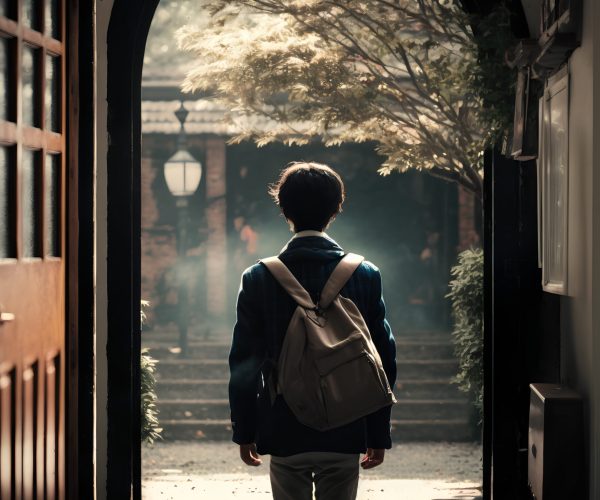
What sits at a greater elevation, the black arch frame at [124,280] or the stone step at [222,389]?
the black arch frame at [124,280]

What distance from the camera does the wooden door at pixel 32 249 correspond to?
10.1 feet

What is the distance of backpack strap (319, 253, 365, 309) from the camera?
278cm

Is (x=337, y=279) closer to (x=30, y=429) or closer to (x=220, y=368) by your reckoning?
(x=30, y=429)

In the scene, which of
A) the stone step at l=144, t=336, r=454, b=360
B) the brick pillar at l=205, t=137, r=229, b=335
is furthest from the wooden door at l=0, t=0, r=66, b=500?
the brick pillar at l=205, t=137, r=229, b=335

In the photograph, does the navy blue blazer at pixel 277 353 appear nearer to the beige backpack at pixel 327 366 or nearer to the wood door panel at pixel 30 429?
the beige backpack at pixel 327 366

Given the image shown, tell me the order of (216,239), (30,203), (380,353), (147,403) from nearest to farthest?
(380,353)
(30,203)
(147,403)
(216,239)

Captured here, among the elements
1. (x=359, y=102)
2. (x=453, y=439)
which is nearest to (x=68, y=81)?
(x=359, y=102)

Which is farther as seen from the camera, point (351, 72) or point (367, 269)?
point (351, 72)

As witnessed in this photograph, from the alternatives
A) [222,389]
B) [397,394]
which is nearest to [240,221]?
[222,389]

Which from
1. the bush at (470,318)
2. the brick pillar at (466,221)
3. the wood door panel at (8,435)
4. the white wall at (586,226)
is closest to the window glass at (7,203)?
the wood door panel at (8,435)

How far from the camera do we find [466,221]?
13820 millimetres

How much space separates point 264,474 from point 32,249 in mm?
4914

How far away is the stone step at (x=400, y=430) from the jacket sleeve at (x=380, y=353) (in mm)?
7210

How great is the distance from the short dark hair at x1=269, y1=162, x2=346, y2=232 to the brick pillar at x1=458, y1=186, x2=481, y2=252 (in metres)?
11.0
